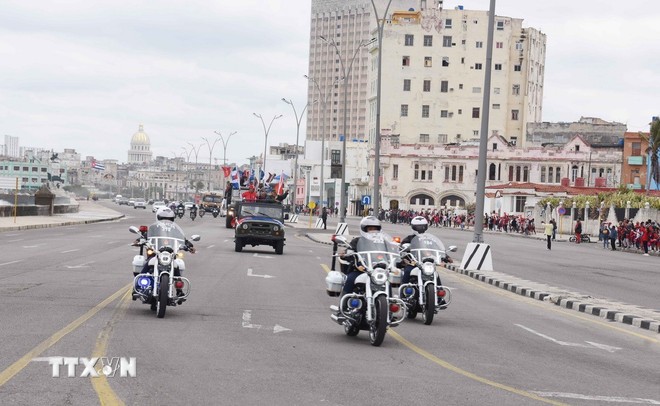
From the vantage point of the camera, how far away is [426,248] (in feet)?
55.1

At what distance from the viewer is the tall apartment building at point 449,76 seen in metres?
140

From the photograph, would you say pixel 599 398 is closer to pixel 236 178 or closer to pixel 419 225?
pixel 419 225

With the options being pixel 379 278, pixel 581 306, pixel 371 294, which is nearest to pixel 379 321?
pixel 371 294

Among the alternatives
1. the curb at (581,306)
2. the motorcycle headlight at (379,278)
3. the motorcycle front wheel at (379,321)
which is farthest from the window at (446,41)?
the motorcycle front wheel at (379,321)

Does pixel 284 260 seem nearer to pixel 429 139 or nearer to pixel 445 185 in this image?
pixel 445 185

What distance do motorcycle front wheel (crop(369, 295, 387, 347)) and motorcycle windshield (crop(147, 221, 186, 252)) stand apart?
418cm

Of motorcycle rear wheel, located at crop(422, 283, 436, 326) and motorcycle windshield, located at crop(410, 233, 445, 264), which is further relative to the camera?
motorcycle windshield, located at crop(410, 233, 445, 264)

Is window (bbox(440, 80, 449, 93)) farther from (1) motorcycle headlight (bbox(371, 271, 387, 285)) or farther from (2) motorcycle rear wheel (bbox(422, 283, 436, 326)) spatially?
(1) motorcycle headlight (bbox(371, 271, 387, 285))

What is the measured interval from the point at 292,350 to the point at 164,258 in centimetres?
381

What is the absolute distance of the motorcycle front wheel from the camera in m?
12.9

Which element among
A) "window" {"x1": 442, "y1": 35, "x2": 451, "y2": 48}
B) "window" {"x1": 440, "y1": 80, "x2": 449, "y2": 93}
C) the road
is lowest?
the road

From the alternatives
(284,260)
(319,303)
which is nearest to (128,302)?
(319,303)

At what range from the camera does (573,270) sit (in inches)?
1420

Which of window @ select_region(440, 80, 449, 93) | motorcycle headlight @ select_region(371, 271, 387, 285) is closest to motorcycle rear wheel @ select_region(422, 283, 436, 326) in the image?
motorcycle headlight @ select_region(371, 271, 387, 285)
